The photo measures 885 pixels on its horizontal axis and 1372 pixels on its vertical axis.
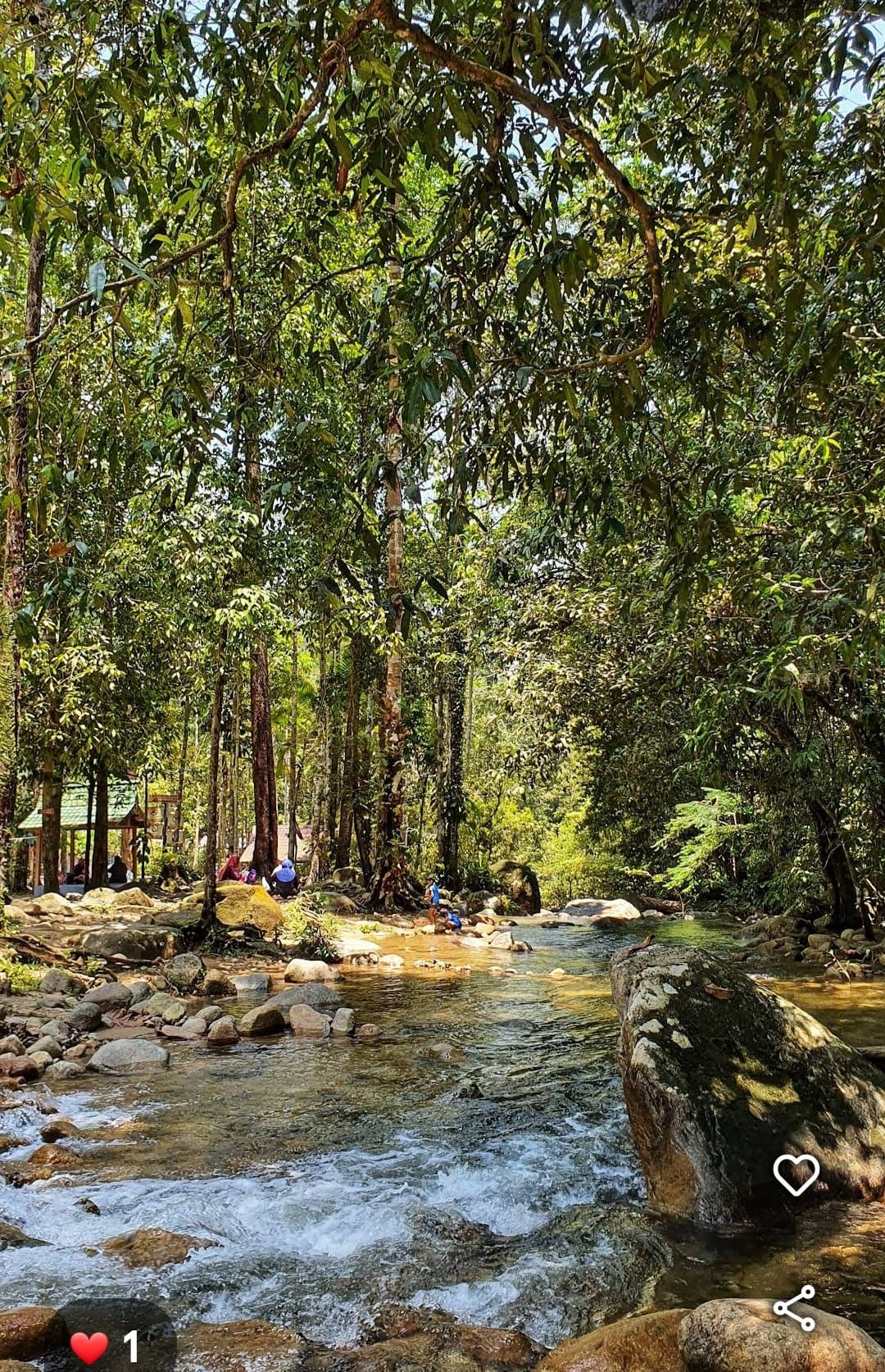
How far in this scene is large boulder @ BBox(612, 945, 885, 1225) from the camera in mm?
4555

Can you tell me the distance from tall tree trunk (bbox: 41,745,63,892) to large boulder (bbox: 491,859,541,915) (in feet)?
36.4

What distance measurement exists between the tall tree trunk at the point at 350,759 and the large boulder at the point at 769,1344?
1751 centimetres

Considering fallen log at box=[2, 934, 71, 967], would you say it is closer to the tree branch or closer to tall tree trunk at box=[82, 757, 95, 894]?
tall tree trunk at box=[82, 757, 95, 894]

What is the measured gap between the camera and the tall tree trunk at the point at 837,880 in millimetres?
13555

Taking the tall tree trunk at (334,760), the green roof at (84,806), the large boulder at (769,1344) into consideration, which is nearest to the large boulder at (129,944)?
the large boulder at (769,1344)

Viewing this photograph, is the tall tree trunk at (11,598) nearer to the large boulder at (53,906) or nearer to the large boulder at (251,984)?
the large boulder at (251,984)

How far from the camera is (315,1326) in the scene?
352 centimetres

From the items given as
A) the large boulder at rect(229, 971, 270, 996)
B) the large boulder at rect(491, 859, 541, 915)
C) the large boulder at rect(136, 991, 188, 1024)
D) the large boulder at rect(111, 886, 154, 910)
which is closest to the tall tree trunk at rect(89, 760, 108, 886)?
the large boulder at rect(111, 886, 154, 910)

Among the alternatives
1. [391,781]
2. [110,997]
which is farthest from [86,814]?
[110,997]

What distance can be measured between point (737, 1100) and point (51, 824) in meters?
16.2

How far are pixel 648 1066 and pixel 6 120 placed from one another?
17.2ft

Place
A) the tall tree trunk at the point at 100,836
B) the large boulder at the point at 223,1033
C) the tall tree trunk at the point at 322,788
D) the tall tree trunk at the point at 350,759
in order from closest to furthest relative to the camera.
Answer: the large boulder at the point at 223,1033 < the tall tree trunk at the point at 100,836 < the tall tree trunk at the point at 322,788 < the tall tree trunk at the point at 350,759

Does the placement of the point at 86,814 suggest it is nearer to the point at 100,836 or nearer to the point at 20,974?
the point at 100,836

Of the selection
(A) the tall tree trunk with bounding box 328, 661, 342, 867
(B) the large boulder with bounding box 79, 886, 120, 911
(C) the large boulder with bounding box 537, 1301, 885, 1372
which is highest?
(A) the tall tree trunk with bounding box 328, 661, 342, 867
